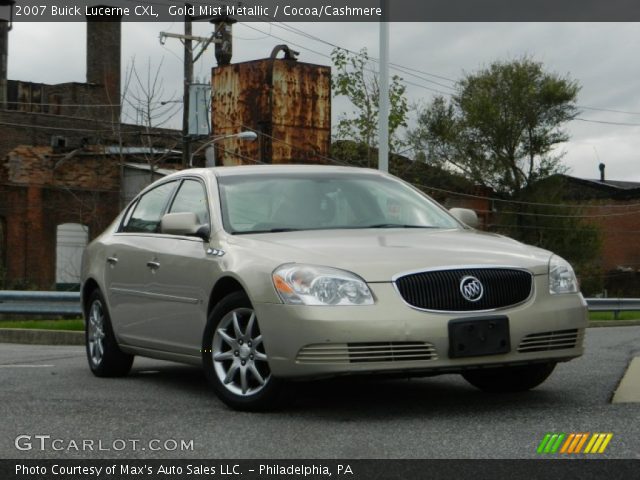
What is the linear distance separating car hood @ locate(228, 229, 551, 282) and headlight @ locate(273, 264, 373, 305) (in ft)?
0.18

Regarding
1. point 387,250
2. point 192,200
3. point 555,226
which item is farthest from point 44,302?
point 555,226

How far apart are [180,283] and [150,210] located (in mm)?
1349

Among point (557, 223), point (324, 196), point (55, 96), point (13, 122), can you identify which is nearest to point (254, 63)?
point (13, 122)

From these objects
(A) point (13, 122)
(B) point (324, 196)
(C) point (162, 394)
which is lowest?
(C) point (162, 394)

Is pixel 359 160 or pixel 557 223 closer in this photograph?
pixel 359 160

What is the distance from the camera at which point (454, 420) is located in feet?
20.7

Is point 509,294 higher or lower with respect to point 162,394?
higher

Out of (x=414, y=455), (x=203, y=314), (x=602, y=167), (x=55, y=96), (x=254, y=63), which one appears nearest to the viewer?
(x=414, y=455)

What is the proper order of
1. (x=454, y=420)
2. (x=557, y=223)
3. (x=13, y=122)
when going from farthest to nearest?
1. (x=557, y=223)
2. (x=13, y=122)
3. (x=454, y=420)

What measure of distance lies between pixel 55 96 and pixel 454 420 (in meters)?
56.4

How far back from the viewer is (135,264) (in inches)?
337

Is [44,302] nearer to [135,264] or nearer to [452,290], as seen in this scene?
[135,264]

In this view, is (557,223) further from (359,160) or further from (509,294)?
(509,294)

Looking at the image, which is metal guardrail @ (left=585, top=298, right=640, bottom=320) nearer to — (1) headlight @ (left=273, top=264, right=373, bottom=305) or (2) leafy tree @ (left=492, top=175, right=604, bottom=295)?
(1) headlight @ (left=273, top=264, right=373, bottom=305)
